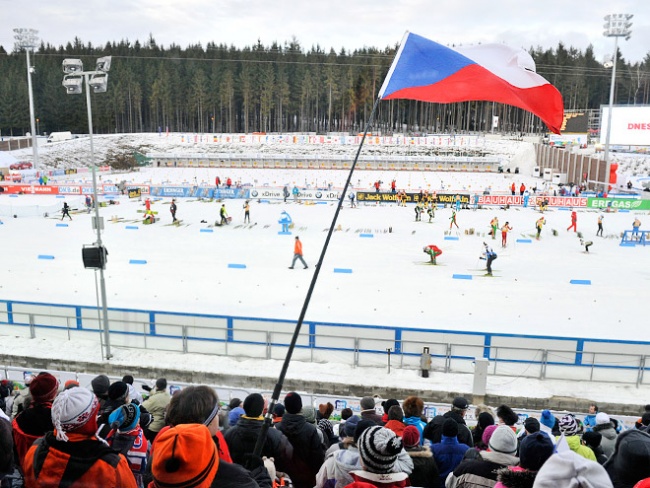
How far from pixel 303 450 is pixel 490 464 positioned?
1.45 m

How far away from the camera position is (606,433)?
522 cm

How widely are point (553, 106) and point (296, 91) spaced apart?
317ft

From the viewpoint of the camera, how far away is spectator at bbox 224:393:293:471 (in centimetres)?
357

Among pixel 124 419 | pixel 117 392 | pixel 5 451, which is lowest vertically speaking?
pixel 117 392

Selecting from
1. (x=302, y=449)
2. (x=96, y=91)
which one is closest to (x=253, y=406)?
(x=302, y=449)

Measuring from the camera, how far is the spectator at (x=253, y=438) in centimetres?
357

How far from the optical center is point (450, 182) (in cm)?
4809

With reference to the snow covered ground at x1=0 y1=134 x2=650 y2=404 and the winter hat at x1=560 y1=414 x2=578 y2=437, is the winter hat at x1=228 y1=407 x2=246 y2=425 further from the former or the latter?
the snow covered ground at x1=0 y1=134 x2=650 y2=404

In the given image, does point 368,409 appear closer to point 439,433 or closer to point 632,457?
point 439,433

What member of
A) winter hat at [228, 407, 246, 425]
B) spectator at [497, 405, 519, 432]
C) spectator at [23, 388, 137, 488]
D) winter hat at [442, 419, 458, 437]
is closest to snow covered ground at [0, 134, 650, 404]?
spectator at [497, 405, 519, 432]

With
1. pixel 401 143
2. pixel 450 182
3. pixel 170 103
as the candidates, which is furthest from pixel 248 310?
pixel 170 103

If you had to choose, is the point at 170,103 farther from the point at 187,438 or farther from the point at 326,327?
the point at 187,438

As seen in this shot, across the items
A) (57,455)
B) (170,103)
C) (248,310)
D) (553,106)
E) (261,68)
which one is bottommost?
(248,310)

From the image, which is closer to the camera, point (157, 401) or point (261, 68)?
point (157, 401)
